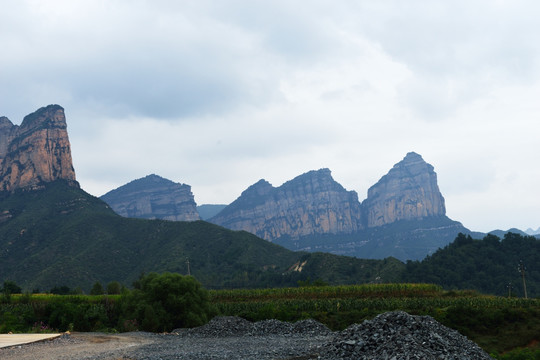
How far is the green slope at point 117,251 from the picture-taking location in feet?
389

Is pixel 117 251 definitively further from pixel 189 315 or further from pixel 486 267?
pixel 189 315

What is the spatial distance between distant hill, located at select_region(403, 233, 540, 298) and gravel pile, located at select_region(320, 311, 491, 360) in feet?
263

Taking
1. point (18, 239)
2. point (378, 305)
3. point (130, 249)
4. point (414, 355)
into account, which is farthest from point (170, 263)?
point (414, 355)

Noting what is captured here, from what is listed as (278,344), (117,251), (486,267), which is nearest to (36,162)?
(117,251)

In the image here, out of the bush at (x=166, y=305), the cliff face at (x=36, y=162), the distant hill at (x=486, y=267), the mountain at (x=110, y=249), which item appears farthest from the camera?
the cliff face at (x=36, y=162)

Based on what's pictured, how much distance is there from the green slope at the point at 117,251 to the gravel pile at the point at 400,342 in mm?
92364

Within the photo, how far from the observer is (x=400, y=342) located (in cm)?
1811

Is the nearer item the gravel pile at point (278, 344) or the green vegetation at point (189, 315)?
the gravel pile at point (278, 344)

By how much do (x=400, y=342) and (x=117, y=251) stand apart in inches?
5111

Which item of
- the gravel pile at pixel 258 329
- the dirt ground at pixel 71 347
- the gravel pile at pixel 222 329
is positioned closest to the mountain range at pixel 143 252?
the gravel pile at pixel 222 329

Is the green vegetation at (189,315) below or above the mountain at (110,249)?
below

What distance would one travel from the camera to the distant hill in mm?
92838

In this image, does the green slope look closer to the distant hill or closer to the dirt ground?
the distant hill

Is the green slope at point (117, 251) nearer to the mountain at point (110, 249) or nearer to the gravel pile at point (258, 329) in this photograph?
the mountain at point (110, 249)
